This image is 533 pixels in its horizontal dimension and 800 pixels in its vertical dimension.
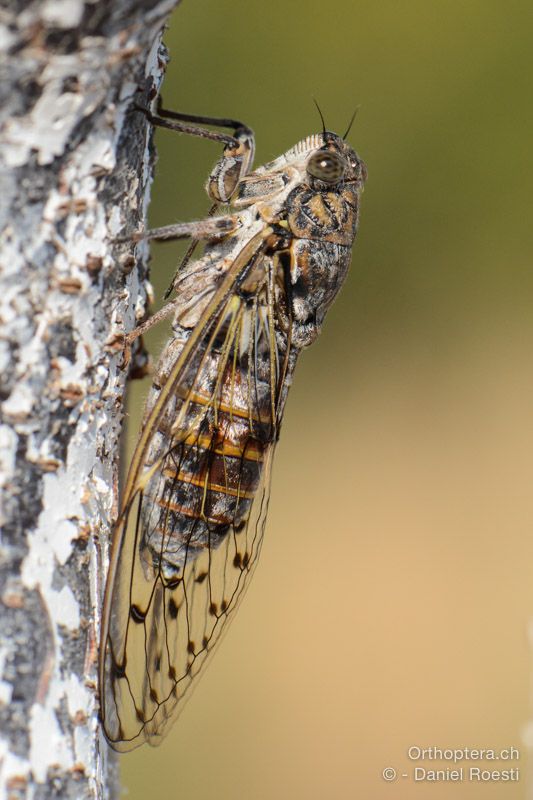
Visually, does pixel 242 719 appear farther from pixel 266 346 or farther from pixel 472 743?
pixel 266 346

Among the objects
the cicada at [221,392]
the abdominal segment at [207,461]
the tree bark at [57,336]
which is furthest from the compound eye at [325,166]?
the tree bark at [57,336]

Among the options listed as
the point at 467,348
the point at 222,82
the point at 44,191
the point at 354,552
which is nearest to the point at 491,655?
the point at 354,552

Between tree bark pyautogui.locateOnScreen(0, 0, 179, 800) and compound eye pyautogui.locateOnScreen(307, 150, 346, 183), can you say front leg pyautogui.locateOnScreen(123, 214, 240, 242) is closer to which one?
compound eye pyautogui.locateOnScreen(307, 150, 346, 183)

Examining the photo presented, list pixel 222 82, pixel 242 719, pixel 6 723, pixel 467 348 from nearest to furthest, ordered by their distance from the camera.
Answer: pixel 6 723 < pixel 242 719 < pixel 222 82 < pixel 467 348

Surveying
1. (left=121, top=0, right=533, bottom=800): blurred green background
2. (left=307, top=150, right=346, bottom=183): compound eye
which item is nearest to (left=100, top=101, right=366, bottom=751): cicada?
(left=307, top=150, right=346, bottom=183): compound eye

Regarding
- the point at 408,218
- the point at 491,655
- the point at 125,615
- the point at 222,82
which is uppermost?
the point at 222,82

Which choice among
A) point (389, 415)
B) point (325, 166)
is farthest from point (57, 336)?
point (389, 415)

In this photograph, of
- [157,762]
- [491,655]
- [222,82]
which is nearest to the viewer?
[157,762]

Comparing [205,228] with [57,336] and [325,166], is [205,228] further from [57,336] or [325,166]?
[57,336]
